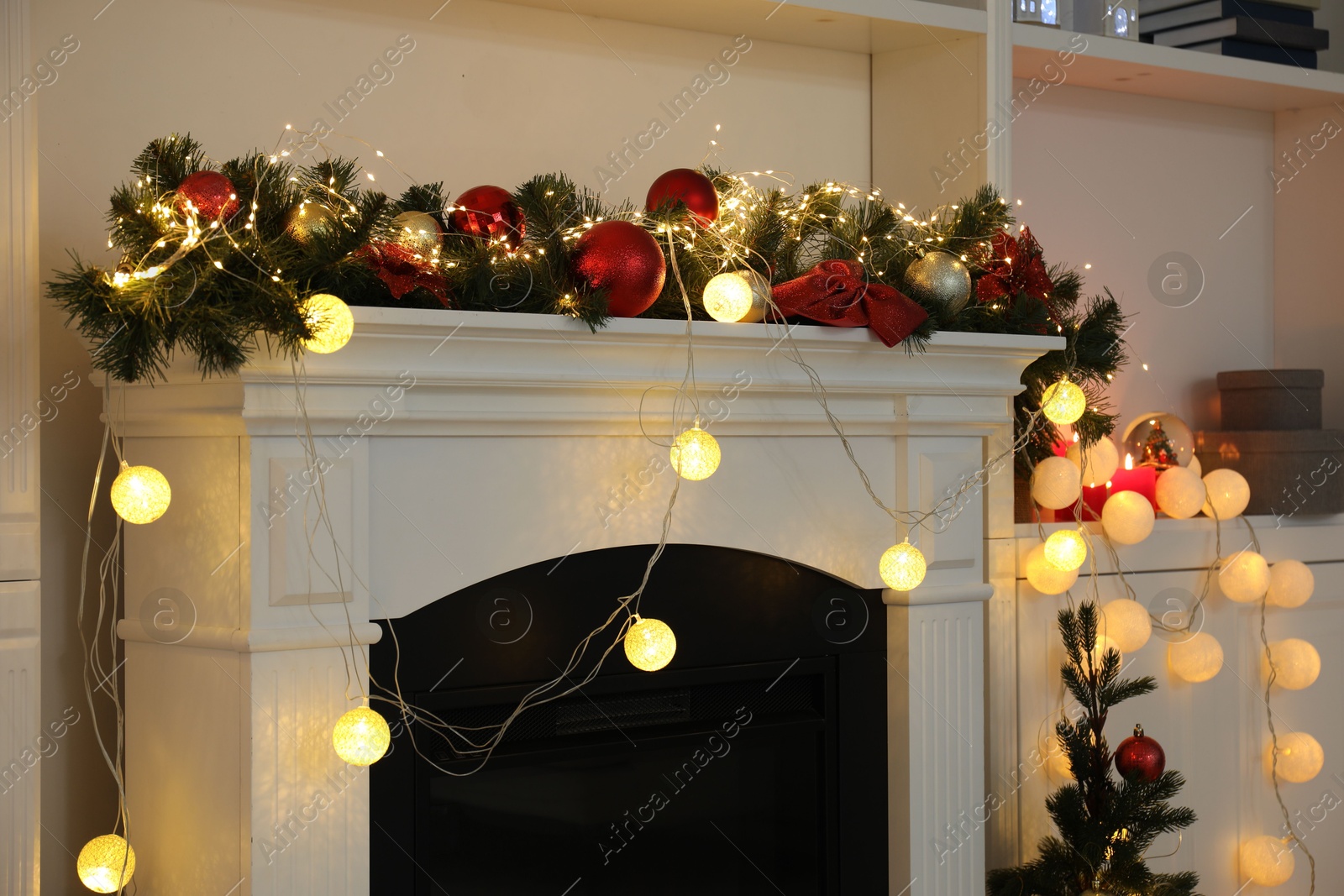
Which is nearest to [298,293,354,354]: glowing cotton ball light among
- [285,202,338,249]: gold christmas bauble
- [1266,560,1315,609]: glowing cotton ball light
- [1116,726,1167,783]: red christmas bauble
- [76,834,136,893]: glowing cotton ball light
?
[285,202,338,249]: gold christmas bauble

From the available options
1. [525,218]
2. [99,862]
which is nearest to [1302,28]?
[525,218]

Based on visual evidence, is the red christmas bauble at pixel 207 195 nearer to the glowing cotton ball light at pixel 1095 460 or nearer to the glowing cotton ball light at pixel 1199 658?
the glowing cotton ball light at pixel 1095 460

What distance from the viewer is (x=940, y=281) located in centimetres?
156

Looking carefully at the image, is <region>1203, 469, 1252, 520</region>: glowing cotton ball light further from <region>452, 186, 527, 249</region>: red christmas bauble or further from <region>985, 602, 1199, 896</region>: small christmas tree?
<region>452, 186, 527, 249</region>: red christmas bauble

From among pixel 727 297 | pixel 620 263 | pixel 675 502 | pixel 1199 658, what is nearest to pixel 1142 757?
pixel 1199 658

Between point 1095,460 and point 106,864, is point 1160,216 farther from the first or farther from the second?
point 106,864

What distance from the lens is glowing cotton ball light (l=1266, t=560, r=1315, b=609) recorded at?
2.02 metres

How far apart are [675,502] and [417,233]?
49cm

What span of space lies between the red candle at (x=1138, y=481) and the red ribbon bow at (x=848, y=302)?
71 cm

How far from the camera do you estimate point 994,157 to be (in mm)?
1928

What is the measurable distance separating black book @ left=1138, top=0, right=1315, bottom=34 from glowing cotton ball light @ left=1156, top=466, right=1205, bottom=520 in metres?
0.93

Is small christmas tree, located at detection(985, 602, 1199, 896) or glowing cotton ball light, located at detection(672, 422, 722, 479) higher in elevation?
glowing cotton ball light, located at detection(672, 422, 722, 479)

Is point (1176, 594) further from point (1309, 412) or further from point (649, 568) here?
point (649, 568)

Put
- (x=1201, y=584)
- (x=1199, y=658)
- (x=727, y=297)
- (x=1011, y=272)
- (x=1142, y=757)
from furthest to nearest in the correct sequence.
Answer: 1. (x=1201, y=584)
2. (x=1199, y=658)
3. (x=1142, y=757)
4. (x=1011, y=272)
5. (x=727, y=297)
